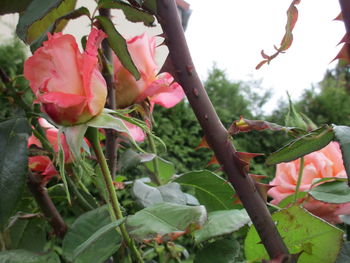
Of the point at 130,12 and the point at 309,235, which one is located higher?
the point at 130,12

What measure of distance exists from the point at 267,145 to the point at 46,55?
11.1 feet

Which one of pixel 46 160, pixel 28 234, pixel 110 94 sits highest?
pixel 110 94

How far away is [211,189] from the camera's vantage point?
0.48 metres

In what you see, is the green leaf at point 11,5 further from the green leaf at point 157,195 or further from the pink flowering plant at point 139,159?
the green leaf at point 157,195

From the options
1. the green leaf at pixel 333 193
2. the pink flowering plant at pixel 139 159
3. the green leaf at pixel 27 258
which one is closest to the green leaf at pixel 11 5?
the pink flowering plant at pixel 139 159

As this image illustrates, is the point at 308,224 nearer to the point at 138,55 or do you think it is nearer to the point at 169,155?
the point at 138,55

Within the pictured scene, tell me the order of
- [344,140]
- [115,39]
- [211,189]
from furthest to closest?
[211,189], [115,39], [344,140]

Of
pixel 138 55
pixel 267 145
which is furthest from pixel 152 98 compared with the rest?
pixel 267 145

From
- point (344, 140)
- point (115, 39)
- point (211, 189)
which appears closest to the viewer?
point (344, 140)

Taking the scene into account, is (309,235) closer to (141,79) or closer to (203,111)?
(203,111)

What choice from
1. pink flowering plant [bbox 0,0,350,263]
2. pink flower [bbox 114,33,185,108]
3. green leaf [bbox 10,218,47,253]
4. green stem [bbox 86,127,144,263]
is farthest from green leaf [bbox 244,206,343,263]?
green leaf [bbox 10,218,47,253]

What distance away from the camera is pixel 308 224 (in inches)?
13.0

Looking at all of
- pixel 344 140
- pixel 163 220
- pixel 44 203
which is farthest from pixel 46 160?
pixel 344 140

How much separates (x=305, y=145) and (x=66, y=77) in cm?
19
